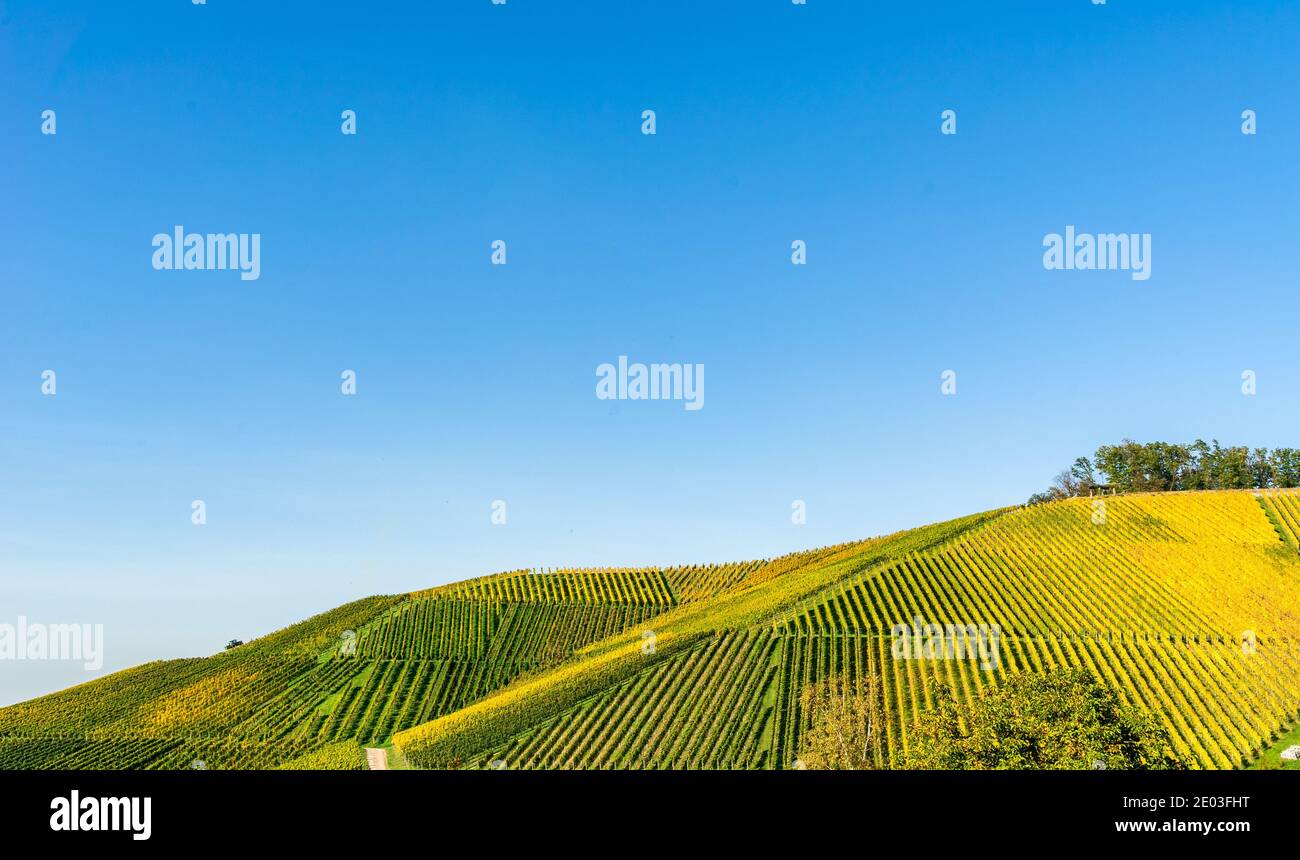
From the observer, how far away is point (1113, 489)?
454ft

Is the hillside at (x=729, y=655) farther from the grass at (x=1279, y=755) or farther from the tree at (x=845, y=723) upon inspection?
the tree at (x=845, y=723)

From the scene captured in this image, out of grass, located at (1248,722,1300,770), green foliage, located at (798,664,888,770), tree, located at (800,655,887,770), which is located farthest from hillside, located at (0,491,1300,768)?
green foliage, located at (798,664,888,770)

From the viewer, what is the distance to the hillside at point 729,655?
57.6 metres

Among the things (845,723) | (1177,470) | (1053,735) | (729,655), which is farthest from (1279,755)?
(1177,470)

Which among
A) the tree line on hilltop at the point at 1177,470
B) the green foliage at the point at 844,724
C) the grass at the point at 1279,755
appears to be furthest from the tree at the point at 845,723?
the tree line on hilltop at the point at 1177,470

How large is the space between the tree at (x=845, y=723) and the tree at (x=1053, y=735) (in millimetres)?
4670

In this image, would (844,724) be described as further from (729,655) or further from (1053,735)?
(729,655)

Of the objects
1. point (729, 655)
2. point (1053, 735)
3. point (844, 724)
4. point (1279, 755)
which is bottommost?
point (1279, 755)

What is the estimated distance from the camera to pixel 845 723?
1944 inches

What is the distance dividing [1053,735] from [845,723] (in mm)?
14066

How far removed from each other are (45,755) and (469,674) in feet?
121

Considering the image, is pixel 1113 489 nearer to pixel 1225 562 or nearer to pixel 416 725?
pixel 1225 562

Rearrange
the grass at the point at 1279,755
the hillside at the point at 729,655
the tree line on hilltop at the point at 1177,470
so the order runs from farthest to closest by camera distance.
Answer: the tree line on hilltop at the point at 1177,470
the hillside at the point at 729,655
the grass at the point at 1279,755
